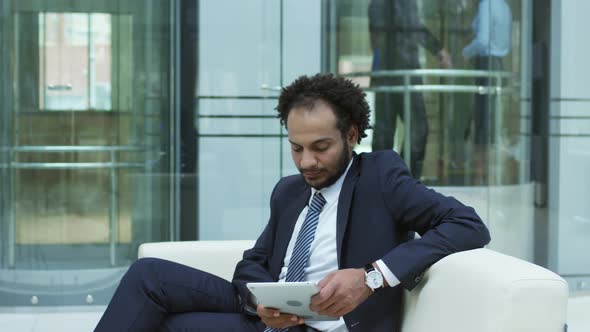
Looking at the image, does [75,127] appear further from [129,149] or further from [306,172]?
[306,172]

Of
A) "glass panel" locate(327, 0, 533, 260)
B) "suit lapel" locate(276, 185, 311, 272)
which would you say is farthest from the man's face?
"glass panel" locate(327, 0, 533, 260)

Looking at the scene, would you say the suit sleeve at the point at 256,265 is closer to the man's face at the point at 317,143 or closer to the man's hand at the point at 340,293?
the man's face at the point at 317,143

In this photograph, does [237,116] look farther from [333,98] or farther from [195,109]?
[333,98]

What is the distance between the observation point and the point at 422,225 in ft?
8.55

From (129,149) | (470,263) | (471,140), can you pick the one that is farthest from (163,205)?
(470,263)

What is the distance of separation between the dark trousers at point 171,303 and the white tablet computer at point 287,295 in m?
0.30

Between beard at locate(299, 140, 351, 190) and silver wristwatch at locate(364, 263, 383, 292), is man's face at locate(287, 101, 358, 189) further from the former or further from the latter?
silver wristwatch at locate(364, 263, 383, 292)

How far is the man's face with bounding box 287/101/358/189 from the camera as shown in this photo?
264cm

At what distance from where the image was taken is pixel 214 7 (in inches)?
207

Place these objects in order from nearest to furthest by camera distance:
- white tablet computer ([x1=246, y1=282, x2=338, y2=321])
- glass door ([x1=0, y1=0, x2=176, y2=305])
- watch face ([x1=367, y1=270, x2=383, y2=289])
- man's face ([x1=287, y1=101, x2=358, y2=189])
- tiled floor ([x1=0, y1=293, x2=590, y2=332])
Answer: white tablet computer ([x1=246, y1=282, x2=338, y2=321]), watch face ([x1=367, y1=270, x2=383, y2=289]), man's face ([x1=287, y1=101, x2=358, y2=189]), tiled floor ([x1=0, y1=293, x2=590, y2=332]), glass door ([x1=0, y1=0, x2=176, y2=305])

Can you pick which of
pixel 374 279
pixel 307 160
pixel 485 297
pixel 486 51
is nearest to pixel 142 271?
pixel 307 160

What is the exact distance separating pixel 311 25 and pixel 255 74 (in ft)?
1.35

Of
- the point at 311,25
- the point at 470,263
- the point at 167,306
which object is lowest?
the point at 167,306

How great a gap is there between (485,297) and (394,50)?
3.30 meters
